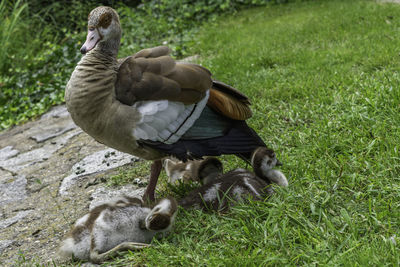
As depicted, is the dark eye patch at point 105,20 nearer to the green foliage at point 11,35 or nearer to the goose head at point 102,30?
the goose head at point 102,30

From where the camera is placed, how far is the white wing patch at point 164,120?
3129 millimetres

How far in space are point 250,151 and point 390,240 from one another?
4.27 ft

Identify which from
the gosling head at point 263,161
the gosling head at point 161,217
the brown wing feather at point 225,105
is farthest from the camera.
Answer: the brown wing feather at point 225,105

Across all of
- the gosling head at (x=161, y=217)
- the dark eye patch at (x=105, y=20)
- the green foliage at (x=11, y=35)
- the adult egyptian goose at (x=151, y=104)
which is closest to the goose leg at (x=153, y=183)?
the adult egyptian goose at (x=151, y=104)

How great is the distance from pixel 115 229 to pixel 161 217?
315 millimetres

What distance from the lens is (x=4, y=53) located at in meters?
8.12

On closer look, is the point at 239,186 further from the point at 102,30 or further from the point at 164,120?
the point at 102,30

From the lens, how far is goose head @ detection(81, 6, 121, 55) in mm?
3344

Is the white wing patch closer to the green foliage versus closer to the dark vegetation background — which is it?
the dark vegetation background

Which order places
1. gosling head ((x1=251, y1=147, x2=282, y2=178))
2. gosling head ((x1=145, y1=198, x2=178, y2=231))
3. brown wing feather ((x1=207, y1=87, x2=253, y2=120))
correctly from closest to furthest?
gosling head ((x1=145, y1=198, x2=178, y2=231)) < gosling head ((x1=251, y1=147, x2=282, y2=178)) < brown wing feather ((x1=207, y1=87, x2=253, y2=120))

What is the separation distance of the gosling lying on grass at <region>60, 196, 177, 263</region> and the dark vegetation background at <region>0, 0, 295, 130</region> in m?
4.46

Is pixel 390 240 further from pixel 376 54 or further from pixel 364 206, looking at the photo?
pixel 376 54

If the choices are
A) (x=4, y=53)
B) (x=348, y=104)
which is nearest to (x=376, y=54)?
(x=348, y=104)

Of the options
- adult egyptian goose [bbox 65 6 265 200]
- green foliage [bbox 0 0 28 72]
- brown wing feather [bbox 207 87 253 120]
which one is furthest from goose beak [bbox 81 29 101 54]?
green foliage [bbox 0 0 28 72]
